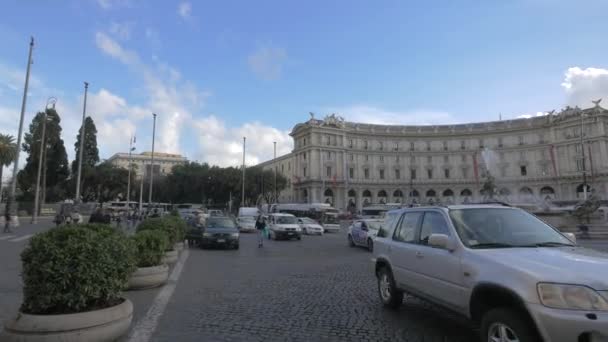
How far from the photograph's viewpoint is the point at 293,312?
6.66m

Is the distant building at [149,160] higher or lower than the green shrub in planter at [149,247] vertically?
higher

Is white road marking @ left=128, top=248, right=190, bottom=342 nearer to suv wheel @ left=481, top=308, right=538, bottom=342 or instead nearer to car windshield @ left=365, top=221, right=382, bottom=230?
suv wheel @ left=481, top=308, right=538, bottom=342

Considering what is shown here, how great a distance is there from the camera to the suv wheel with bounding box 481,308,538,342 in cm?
355

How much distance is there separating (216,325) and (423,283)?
3065mm

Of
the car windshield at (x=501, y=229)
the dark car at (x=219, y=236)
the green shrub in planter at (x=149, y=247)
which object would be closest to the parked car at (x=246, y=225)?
the dark car at (x=219, y=236)

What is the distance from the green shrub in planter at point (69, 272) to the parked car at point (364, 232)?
1477cm

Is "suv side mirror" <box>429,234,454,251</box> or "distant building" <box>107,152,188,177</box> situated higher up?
"distant building" <box>107,152,188,177</box>

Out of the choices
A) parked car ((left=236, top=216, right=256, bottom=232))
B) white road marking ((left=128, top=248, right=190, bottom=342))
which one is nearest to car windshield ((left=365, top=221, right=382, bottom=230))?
white road marking ((left=128, top=248, right=190, bottom=342))

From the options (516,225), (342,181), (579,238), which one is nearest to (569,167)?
(342,181)

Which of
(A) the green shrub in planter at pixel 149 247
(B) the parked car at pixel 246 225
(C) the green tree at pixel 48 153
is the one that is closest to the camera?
(A) the green shrub in planter at pixel 149 247

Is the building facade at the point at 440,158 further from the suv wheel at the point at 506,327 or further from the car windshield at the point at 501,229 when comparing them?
the suv wheel at the point at 506,327

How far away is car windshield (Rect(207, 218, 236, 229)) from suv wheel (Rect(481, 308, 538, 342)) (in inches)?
639

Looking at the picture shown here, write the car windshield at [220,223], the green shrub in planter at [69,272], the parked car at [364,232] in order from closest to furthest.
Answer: the green shrub in planter at [69,272], the parked car at [364,232], the car windshield at [220,223]

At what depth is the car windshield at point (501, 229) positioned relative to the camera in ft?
15.5
